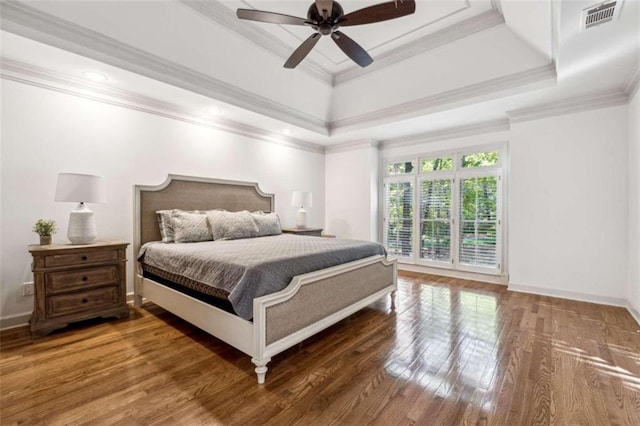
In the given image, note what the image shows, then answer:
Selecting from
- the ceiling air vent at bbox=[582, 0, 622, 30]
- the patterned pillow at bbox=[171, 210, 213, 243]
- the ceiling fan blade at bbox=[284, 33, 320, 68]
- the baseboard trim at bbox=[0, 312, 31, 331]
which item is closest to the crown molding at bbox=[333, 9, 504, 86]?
the ceiling air vent at bbox=[582, 0, 622, 30]

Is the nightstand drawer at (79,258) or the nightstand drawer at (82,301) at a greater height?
the nightstand drawer at (79,258)

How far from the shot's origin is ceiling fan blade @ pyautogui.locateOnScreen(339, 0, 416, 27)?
80.8 inches

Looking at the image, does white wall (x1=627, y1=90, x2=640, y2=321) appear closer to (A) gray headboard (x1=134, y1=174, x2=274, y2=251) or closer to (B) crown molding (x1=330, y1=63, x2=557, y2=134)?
(B) crown molding (x1=330, y1=63, x2=557, y2=134)

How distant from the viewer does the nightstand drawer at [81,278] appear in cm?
249

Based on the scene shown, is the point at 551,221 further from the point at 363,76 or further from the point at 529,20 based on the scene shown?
the point at 363,76

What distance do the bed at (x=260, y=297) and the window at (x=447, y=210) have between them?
1.96m

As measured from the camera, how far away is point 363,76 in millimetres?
4223

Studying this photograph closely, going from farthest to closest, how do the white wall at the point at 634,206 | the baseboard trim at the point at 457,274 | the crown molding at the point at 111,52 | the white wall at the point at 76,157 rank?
the baseboard trim at the point at 457,274
the white wall at the point at 634,206
the white wall at the point at 76,157
the crown molding at the point at 111,52

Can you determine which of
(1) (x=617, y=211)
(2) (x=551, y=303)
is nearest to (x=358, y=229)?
(2) (x=551, y=303)

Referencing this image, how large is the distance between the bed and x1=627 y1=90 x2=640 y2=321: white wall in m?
2.49

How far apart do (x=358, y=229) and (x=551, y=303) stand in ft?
10.2

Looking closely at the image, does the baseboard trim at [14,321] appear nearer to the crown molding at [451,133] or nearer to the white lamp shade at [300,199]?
the white lamp shade at [300,199]

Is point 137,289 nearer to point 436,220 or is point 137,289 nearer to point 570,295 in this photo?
point 436,220

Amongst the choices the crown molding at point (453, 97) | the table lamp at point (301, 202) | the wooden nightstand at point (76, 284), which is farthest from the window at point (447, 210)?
the wooden nightstand at point (76, 284)
